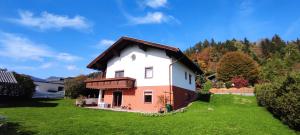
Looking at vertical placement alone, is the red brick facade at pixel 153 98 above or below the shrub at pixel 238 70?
below


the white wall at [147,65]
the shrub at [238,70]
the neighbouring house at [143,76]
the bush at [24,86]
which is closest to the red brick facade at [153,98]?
the neighbouring house at [143,76]

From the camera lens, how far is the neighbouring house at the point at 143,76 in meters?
24.0

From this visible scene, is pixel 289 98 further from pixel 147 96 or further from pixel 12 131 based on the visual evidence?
pixel 12 131

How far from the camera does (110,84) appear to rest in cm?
2669

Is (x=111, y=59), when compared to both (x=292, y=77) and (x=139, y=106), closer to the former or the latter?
(x=139, y=106)

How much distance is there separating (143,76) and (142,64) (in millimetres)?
1398

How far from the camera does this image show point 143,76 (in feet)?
83.8

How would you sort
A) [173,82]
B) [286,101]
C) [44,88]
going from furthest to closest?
1. [44,88]
2. [173,82]
3. [286,101]

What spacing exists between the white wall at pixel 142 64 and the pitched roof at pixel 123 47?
609mm

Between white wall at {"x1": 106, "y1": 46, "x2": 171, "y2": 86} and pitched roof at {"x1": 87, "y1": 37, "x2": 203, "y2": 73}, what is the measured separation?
61cm

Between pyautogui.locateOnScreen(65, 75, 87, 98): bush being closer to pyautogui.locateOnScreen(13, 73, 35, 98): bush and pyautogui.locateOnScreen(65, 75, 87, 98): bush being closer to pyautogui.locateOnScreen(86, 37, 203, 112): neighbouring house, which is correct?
pyautogui.locateOnScreen(13, 73, 35, 98): bush

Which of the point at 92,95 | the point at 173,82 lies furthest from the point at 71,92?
the point at 173,82

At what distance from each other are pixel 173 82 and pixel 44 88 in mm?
44500

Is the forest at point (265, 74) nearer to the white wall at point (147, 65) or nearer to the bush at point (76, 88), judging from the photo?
the white wall at point (147, 65)
